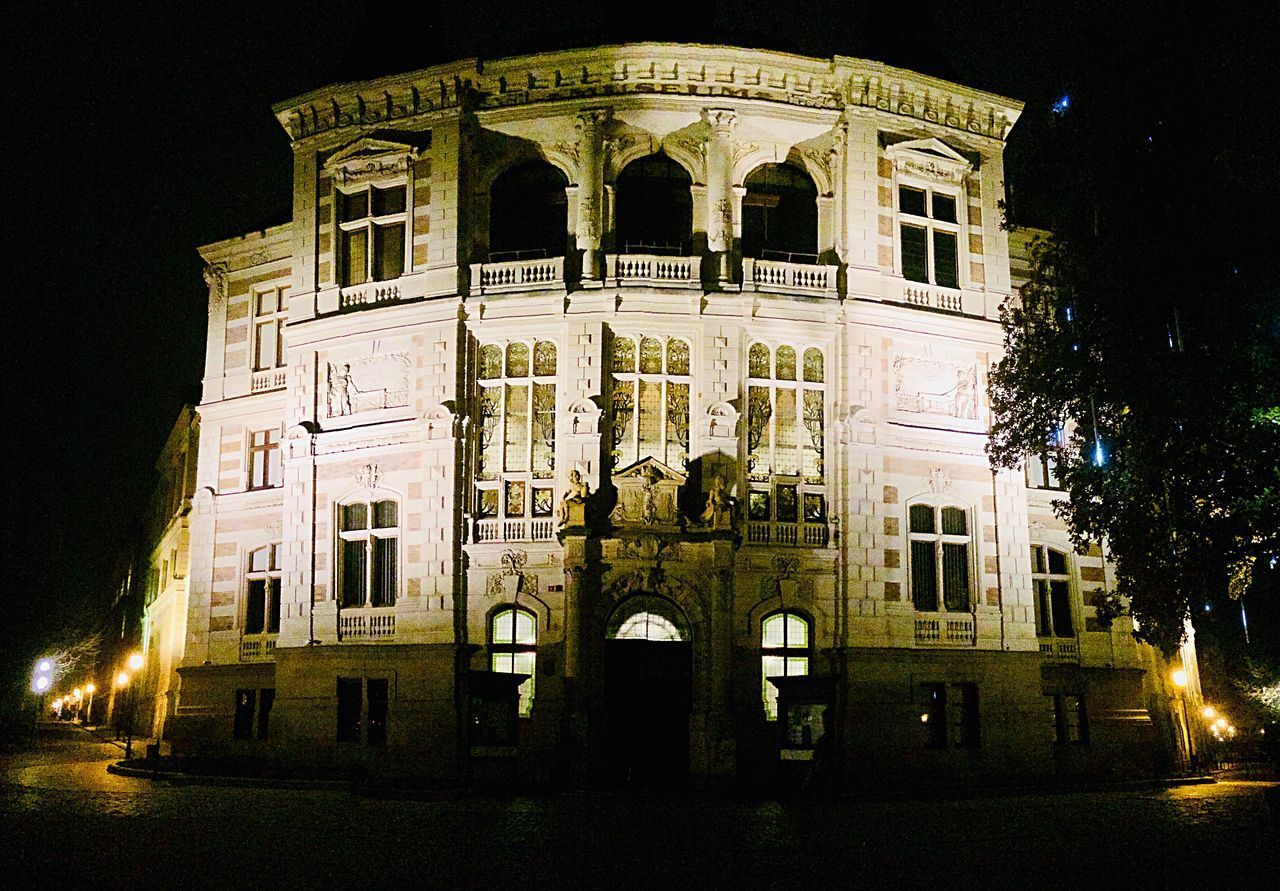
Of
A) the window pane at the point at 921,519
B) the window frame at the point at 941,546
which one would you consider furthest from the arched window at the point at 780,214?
the window frame at the point at 941,546

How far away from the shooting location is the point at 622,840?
2031 centimetres

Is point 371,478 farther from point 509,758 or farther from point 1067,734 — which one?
point 1067,734

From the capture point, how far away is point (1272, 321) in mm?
28078

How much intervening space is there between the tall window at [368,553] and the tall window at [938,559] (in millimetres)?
14837

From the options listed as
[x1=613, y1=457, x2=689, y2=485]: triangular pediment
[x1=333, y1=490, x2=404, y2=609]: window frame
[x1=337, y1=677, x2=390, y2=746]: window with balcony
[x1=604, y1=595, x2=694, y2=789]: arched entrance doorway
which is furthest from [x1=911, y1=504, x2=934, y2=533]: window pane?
[x1=337, y1=677, x2=390, y2=746]: window with balcony

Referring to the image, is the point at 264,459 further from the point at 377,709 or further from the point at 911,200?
the point at 911,200

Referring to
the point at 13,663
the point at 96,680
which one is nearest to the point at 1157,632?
the point at 13,663

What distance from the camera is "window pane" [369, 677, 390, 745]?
3347 centimetres

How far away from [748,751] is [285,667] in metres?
13.5

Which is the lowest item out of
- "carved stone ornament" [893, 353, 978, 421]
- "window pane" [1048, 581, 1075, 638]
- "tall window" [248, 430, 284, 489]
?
"window pane" [1048, 581, 1075, 638]

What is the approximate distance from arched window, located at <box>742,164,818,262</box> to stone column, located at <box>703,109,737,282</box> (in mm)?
1328

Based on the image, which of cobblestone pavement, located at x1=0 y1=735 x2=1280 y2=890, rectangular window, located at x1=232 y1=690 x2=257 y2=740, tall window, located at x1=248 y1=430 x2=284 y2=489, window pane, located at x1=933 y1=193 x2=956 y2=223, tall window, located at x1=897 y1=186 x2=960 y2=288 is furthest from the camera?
tall window, located at x1=248 y1=430 x2=284 y2=489

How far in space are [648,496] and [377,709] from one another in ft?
31.7

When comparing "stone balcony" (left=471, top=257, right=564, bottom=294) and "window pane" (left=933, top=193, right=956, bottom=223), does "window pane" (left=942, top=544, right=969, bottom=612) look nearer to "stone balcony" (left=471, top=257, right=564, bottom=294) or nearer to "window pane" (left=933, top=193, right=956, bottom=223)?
"window pane" (left=933, top=193, right=956, bottom=223)
